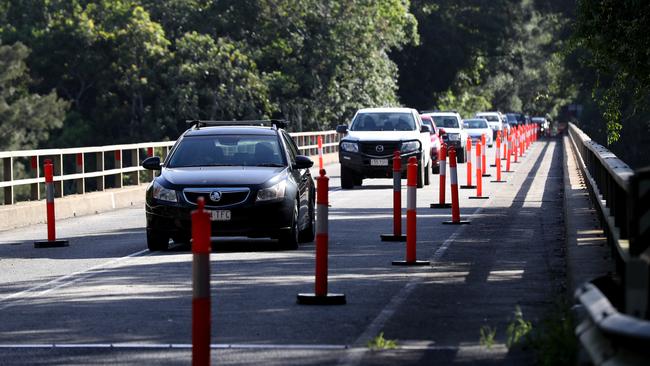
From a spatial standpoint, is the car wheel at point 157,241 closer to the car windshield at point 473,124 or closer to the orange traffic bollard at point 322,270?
the orange traffic bollard at point 322,270

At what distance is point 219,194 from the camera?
17703 millimetres

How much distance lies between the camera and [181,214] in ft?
57.9

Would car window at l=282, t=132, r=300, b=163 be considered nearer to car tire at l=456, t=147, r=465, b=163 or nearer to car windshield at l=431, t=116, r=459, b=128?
car tire at l=456, t=147, r=465, b=163

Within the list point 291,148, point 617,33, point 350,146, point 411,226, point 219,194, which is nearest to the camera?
point 411,226

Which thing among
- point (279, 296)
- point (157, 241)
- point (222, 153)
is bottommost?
point (157, 241)

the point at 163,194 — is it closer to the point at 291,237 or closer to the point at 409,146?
the point at 291,237

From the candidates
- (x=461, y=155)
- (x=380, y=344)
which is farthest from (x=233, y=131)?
(x=461, y=155)

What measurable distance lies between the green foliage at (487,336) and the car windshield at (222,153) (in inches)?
323

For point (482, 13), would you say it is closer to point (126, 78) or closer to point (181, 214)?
point (126, 78)

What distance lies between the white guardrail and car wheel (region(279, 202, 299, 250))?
7.46 metres

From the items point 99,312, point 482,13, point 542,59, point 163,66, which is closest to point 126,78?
point 163,66

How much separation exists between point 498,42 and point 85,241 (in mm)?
79632

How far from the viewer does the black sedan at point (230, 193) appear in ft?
58.0

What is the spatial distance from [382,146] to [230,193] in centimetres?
1618
